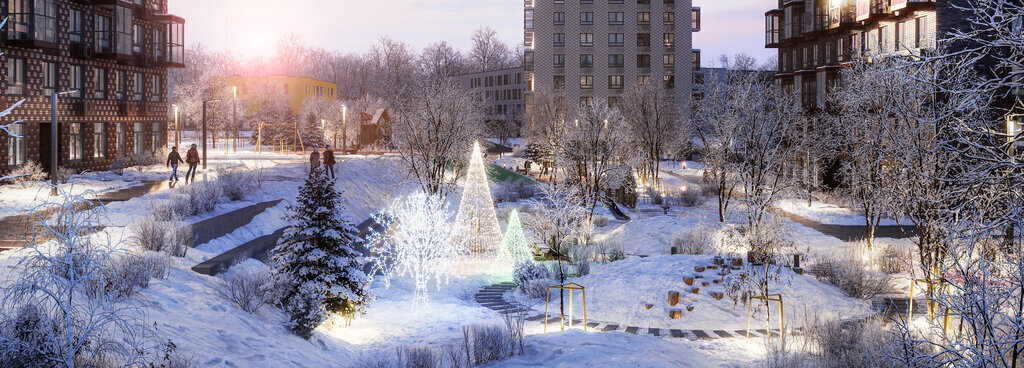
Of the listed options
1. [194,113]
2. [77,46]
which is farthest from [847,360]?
[194,113]

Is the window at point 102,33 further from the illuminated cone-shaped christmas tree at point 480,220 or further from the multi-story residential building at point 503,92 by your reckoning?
the multi-story residential building at point 503,92

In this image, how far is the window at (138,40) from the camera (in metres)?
38.2

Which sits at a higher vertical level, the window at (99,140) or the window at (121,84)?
the window at (121,84)

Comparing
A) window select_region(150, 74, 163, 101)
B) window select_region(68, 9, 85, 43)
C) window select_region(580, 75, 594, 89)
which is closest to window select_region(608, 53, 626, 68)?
window select_region(580, 75, 594, 89)

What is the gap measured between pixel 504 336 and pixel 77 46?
30658 mm

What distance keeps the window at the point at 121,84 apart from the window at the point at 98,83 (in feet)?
3.47

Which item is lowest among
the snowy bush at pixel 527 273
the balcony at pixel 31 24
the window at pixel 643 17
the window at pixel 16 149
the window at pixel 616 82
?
the snowy bush at pixel 527 273

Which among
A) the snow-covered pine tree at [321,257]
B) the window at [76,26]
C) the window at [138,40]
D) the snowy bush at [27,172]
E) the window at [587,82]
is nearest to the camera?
the snow-covered pine tree at [321,257]

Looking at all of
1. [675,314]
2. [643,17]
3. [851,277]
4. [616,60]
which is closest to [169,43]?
[675,314]

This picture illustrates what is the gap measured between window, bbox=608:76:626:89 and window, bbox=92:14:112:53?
49.1 metres

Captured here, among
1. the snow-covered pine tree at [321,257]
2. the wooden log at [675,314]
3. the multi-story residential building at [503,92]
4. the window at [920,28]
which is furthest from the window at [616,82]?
the snow-covered pine tree at [321,257]

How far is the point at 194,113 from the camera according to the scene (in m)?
74.7

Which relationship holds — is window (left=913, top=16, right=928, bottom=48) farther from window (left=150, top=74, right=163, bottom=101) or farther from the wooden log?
window (left=150, top=74, right=163, bottom=101)

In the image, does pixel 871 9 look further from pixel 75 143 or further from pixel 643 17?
pixel 643 17
